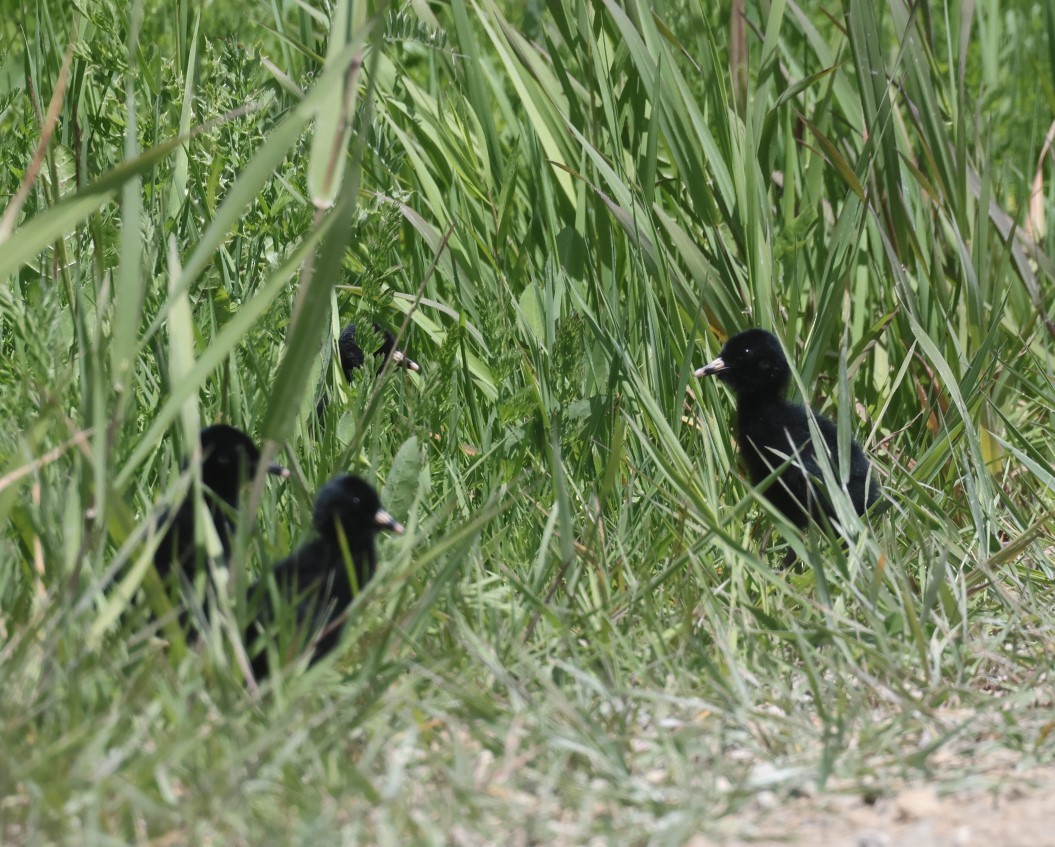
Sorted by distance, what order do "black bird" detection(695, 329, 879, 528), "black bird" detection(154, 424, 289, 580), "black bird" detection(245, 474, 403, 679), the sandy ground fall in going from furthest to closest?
1. "black bird" detection(695, 329, 879, 528)
2. "black bird" detection(154, 424, 289, 580)
3. "black bird" detection(245, 474, 403, 679)
4. the sandy ground

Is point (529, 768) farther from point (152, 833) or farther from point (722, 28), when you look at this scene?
point (722, 28)

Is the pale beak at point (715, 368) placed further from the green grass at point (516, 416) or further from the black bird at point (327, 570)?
the black bird at point (327, 570)

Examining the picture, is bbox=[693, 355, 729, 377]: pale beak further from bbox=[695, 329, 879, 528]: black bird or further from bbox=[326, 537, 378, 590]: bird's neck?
bbox=[326, 537, 378, 590]: bird's neck

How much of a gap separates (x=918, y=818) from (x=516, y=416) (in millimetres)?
2027

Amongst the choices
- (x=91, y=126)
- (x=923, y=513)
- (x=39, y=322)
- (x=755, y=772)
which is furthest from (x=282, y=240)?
(x=755, y=772)

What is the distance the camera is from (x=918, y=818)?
8.20ft

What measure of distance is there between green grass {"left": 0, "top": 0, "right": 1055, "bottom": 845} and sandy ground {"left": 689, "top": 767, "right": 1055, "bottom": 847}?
5 centimetres

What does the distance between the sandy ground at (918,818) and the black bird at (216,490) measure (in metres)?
1.38

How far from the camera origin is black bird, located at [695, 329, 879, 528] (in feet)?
14.6

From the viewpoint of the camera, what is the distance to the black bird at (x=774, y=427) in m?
4.46

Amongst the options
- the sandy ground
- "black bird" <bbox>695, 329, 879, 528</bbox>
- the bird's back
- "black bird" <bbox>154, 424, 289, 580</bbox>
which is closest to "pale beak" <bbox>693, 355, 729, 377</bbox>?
"black bird" <bbox>695, 329, 879, 528</bbox>

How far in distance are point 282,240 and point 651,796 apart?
7.93 feet

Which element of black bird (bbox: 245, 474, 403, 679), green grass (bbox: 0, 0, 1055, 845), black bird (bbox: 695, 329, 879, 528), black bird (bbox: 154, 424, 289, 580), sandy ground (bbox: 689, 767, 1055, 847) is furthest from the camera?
black bird (bbox: 695, 329, 879, 528)

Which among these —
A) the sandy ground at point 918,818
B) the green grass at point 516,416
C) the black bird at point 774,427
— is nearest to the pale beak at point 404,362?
the green grass at point 516,416
